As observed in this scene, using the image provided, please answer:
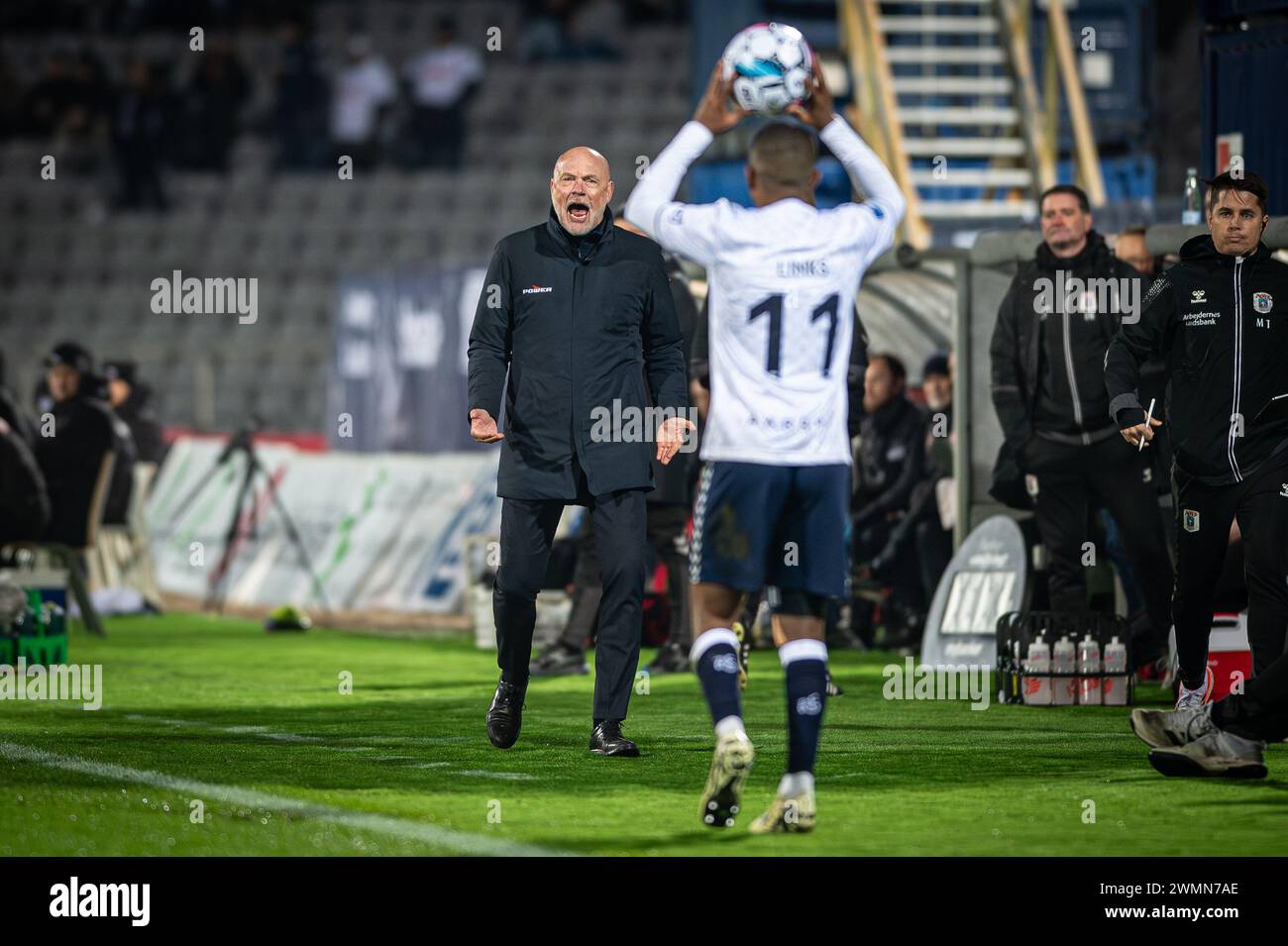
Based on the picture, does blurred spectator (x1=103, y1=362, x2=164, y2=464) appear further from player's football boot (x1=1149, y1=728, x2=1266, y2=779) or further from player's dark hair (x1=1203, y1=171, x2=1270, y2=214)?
player's football boot (x1=1149, y1=728, x2=1266, y2=779)

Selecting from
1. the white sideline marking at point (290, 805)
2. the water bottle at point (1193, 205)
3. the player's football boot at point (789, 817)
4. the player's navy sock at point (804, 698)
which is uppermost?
the water bottle at point (1193, 205)

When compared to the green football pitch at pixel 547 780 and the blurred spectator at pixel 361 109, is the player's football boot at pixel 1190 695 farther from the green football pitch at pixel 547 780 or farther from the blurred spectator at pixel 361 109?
the blurred spectator at pixel 361 109

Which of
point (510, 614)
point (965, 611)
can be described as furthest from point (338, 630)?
point (510, 614)

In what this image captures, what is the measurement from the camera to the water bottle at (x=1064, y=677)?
10.8 m

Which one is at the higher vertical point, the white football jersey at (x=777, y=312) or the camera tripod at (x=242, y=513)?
the white football jersey at (x=777, y=312)

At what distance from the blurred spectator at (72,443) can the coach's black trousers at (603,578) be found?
7912 millimetres

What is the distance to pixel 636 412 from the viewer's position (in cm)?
871

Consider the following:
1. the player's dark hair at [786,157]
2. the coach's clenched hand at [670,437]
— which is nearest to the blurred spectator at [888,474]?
the coach's clenched hand at [670,437]

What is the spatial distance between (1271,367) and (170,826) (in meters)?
4.48

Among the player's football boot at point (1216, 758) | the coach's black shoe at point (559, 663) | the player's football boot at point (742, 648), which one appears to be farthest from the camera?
the coach's black shoe at point (559, 663)

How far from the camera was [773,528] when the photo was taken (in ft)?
23.0

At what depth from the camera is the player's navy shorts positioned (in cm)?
696

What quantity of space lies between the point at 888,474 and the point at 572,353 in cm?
644

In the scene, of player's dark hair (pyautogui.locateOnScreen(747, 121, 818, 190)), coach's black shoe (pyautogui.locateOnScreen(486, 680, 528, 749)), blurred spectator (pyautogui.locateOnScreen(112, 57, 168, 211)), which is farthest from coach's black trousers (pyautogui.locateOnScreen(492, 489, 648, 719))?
blurred spectator (pyautogui.locateOnScreen(112, 57, 168, 211))
